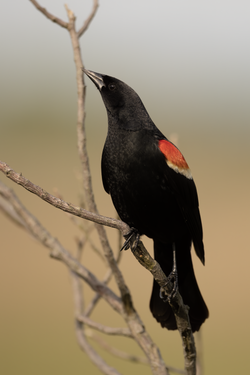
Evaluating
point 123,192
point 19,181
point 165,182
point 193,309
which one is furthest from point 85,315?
point 19,181

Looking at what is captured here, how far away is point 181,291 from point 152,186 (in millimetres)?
890

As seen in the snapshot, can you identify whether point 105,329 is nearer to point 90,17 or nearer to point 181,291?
point 181,291

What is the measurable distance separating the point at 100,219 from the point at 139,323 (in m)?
1.00

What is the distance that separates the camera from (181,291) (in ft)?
9.29

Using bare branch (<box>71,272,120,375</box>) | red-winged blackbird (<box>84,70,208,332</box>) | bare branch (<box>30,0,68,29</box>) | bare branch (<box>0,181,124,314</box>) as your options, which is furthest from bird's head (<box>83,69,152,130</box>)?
bare branch (<box>71,272,120,375</box>)

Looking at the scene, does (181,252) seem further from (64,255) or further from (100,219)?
(100,219)

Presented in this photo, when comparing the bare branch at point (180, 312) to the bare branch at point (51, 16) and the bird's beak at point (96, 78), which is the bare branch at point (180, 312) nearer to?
the bird's beak at point (96, 78)

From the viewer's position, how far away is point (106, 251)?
2543 millimetres

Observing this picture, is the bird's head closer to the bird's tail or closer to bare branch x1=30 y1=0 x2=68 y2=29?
bare branch x1=30 y1=0 x2=68 y2=29

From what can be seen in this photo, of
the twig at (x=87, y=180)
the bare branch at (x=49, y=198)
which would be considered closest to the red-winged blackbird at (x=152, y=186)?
the twig at (x=87, y=180)

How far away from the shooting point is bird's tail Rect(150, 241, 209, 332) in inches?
107

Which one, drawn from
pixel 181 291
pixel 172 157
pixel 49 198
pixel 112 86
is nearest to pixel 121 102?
pixel 112 86

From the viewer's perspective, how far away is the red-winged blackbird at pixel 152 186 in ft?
8.21

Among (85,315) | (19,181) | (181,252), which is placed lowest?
(85,315)
